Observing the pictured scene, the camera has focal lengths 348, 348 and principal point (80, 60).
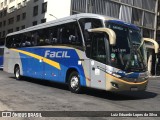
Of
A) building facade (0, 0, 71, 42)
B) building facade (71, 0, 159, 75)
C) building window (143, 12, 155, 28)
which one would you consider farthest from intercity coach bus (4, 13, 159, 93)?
building window (143, 12, 155, 28)

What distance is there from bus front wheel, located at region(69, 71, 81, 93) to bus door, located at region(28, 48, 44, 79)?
3193 millimetres

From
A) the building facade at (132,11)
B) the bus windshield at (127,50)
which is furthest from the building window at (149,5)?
the bus windshield at (127,50)

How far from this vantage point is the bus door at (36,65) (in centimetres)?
1794

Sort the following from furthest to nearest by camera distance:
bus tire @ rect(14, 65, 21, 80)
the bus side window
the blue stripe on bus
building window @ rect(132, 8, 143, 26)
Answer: building window @ rect(132, 8, 143, 26), bus tire @ rect(14, 65, 21, 80), the blue stripe on bus, the bus side window

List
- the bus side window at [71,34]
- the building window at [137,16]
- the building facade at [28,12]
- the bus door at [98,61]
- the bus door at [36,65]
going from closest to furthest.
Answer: the bus door at [98,61], the bus side window at [71,34], the bus door at [36,65], the building facade at [28,12], the building window at [137,16]

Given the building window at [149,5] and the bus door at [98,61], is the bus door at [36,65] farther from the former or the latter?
the building window at [149,5]

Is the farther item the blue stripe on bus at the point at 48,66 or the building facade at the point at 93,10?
the building facade at the point at 93,10

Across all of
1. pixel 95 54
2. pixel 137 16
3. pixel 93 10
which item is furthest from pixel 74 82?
pixel 137 16

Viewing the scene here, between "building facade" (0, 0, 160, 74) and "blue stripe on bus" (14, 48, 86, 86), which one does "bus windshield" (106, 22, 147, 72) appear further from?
"building facade" (0, 0, 160, 74)

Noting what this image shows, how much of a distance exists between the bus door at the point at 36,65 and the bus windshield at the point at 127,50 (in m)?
5.71

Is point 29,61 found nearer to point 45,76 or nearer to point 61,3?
point 45,76

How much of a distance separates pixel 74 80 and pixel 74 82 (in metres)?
0.08

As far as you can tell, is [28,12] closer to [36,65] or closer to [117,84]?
[36,65]

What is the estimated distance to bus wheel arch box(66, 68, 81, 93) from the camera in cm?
1455
